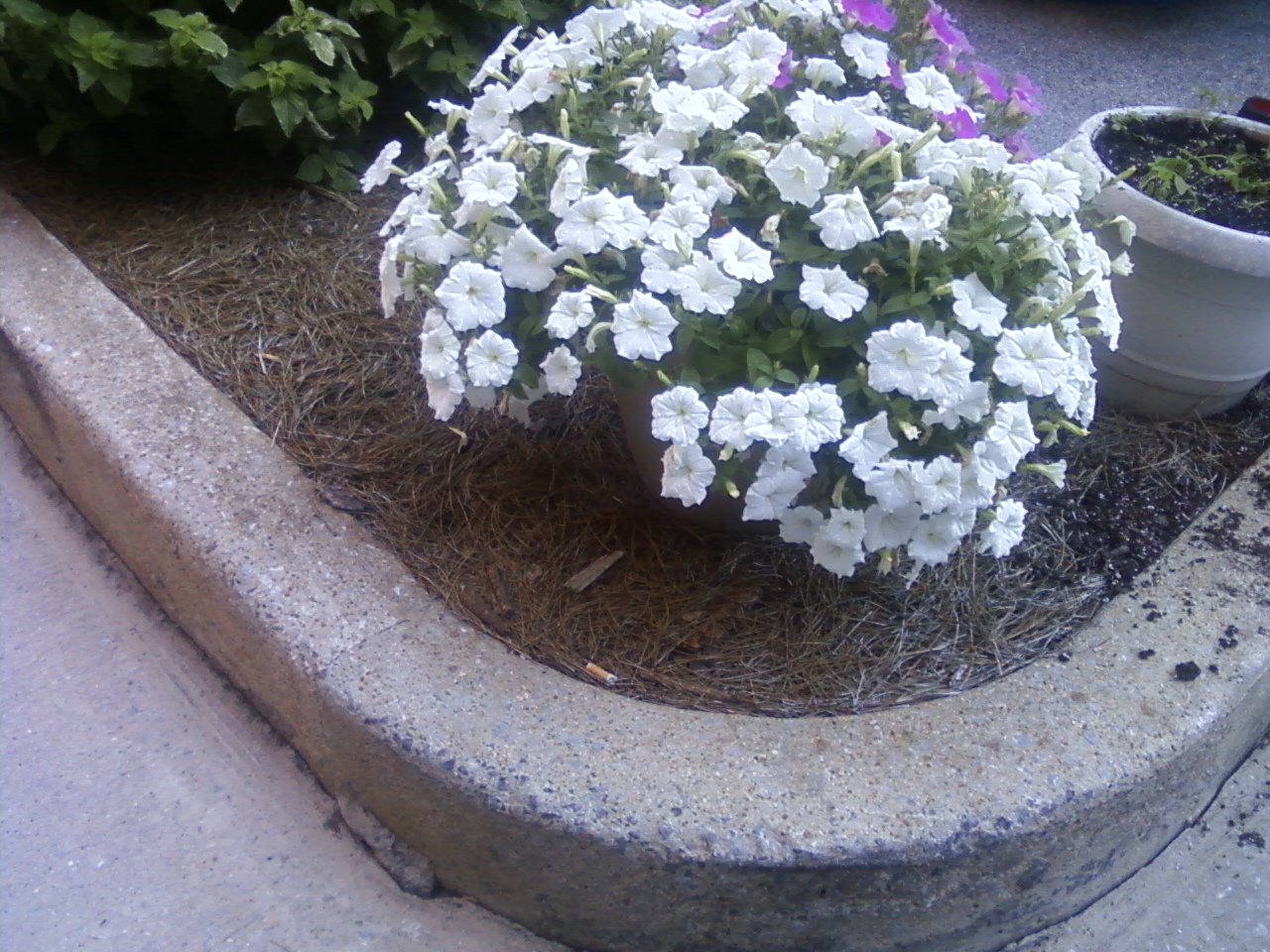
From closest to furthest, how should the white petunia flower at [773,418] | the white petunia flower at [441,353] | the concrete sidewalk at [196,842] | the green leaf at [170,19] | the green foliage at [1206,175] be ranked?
the white petunia flower at [773,418]
the white petunia flower at [441,353]
the concrete sidewalk at [196,842]
the green foliage at [1206,175]
the green leaf at [170,19]

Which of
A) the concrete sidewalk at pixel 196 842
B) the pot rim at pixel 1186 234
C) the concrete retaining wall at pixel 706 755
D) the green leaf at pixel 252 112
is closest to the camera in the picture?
the concrete retaining wall at pixel 706 755

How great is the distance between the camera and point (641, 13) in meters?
1.84

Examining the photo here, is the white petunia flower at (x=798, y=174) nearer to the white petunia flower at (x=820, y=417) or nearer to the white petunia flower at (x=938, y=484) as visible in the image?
the white petunia flower at (x=820, y=417)

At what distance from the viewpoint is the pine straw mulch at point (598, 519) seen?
1.79 m

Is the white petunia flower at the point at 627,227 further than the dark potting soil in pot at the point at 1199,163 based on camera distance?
No

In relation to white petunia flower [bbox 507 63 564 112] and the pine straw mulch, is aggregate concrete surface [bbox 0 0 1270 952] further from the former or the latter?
white petunia flower [bbox 507 63 564 112]

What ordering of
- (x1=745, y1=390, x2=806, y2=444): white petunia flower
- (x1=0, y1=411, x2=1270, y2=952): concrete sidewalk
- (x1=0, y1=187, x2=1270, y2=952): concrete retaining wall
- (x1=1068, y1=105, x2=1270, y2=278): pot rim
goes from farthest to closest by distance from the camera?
(x1=1068, y1=105, x2=1270, y2=278): pot rim → (x1=0, y1=411, x2=1270, y2=952): concrete sidewalk → (x1=0, y1=187, x2=1270, y2=952): concrete retaining wall → (x1=745, y1=390, x2=806, y2=444): white petunia flower

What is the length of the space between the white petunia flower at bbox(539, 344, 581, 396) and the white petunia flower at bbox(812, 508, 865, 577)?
0.43 m

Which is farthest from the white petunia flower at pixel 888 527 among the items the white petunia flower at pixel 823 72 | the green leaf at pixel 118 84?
the green leaf at pixel 118 84

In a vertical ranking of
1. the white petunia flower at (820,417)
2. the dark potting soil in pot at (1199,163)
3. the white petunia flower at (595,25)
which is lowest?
the dark potting soil in pot at (1199,163)

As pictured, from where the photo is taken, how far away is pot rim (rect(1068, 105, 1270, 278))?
2090 mm

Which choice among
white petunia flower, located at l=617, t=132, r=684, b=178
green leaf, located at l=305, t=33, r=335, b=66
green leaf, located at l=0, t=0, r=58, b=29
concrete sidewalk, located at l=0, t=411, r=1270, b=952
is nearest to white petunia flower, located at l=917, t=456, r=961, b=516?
white petunia flower, located at l=617, t=132, r=684, b=178

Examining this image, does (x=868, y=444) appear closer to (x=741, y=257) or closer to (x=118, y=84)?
(x=741, y=257)

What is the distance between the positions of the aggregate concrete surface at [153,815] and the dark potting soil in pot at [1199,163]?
203cm
